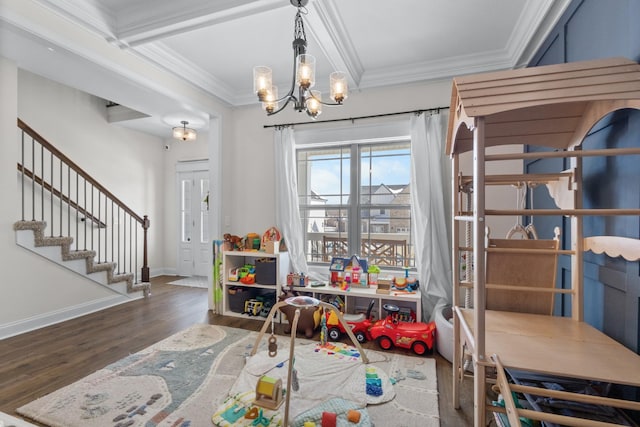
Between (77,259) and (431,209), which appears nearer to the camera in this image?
(431,209)

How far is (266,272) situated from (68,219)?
2.75 metres

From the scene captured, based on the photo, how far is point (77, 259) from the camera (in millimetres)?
3393

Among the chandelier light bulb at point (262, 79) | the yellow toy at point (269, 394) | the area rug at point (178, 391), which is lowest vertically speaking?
the area rug at point (178, 391)

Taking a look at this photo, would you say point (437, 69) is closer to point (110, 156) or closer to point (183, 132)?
point (183, 132)

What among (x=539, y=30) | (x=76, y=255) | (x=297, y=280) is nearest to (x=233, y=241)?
(x=297, y=280)

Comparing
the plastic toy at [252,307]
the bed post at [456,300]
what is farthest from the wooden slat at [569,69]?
the plastic toy at [252,307]

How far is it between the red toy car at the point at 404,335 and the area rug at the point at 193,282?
3.10 metres

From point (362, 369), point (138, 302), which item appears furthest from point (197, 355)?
point (138, 302)

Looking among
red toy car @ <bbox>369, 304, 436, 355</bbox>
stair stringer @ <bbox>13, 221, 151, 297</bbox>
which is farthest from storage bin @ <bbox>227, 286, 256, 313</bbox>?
stair stringer @ <bbox>13, 221, 151, 297</bbox>

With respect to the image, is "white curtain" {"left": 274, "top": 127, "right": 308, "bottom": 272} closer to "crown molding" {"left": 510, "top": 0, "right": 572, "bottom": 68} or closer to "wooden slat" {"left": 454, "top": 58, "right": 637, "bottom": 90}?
"crown molding" {"left": 510, "top": 0, "right": 572, "bottom": 68}

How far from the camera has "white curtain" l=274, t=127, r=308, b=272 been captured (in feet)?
11.0

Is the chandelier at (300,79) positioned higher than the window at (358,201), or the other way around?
the chandelier at (300,79)

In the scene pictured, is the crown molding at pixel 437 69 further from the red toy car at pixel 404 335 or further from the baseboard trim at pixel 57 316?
the baseboard trim at pixel 57 316

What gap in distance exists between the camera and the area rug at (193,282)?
15.5 ft
